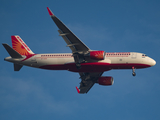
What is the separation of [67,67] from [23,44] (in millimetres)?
16873

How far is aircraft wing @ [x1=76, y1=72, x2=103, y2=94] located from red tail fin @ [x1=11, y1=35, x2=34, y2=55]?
17947 mm

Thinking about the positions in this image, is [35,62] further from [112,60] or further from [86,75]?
[112,60]

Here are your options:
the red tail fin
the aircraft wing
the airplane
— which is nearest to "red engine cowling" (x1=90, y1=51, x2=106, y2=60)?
the airplane

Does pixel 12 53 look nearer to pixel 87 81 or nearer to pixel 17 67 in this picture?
pixel 17 67

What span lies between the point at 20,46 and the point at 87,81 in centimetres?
2348

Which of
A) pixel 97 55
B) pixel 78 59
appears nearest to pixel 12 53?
pixel 78 59

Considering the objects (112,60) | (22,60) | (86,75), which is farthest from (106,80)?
(22,60)

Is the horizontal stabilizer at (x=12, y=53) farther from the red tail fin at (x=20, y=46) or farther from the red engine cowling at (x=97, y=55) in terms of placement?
the red engine cowling at (x=97, y=55)

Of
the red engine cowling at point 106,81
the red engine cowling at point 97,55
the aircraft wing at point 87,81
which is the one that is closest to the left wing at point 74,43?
the red engine cowling at point 97,55

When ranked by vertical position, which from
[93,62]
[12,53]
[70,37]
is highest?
[70,37]

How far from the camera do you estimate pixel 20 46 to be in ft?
280

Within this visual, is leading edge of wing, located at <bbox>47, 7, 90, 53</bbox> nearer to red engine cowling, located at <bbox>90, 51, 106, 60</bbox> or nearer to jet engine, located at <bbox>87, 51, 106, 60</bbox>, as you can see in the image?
jet engine, located at <bbox>87, 51, 106, 60</bbox>

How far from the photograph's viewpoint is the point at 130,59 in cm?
7700

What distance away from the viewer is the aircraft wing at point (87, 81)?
286 feet
